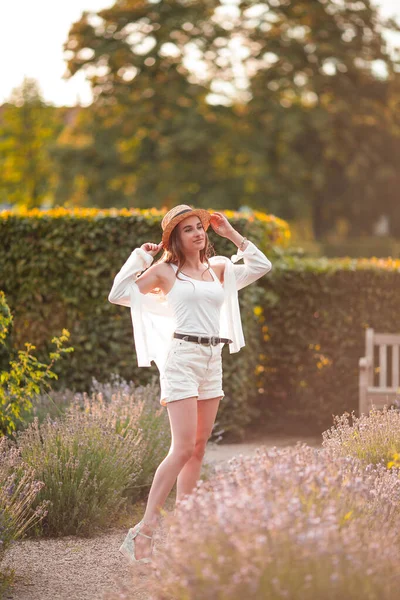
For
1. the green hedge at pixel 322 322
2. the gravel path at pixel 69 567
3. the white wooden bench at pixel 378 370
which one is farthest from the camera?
the green hedge at pixel 322 322

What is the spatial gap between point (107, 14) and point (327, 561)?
86.4 ft

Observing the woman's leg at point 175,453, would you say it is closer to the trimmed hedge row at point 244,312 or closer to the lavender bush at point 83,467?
the lavender bush at point 83,467

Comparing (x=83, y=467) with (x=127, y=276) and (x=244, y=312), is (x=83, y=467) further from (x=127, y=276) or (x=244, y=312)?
(x=244, y=312)

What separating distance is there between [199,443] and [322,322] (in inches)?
179

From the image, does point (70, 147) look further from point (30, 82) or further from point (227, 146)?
point (30, 82)

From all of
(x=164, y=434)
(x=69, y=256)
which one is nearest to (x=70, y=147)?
(x=69, y=256)

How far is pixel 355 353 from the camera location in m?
9.05

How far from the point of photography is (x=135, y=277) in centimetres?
468

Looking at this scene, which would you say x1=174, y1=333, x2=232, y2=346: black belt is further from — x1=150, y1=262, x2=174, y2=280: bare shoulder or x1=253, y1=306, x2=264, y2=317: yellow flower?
x1=253, y1=306, x2=264, y2=317: yellow flower

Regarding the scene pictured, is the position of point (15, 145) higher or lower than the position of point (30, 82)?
lower

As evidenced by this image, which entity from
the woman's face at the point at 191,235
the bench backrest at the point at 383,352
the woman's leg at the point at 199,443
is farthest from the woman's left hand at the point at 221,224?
the bench backrest at the point at 383,352

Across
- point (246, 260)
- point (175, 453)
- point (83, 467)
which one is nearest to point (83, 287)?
point (83, 467)

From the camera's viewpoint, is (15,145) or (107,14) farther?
(15,145)

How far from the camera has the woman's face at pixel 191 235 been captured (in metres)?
4.73
